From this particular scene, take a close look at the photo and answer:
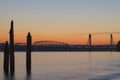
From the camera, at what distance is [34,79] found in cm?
2833

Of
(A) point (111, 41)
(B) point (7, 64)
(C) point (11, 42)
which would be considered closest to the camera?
(C) point (11, 42)

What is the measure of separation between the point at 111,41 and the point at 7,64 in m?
138

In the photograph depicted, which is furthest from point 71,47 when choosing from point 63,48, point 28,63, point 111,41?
point 28,63

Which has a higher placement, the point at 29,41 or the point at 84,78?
the point at 29,41

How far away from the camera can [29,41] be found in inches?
1169

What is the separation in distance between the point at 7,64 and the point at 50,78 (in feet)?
13.4

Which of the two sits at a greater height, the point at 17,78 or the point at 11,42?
the point at 11,42

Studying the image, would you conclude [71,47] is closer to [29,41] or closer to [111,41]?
[111,41]

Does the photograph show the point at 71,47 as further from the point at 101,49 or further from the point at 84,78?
the point at 84,78

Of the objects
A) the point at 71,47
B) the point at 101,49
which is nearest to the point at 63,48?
the point at 71,47

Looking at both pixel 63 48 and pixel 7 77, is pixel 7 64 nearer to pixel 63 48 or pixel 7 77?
pixel 7 77

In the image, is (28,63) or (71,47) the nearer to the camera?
(28,63)

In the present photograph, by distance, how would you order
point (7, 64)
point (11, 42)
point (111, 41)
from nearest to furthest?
point (11, 42), point (7, 64), point (111, 41)

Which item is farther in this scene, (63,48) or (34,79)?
(63,48)
